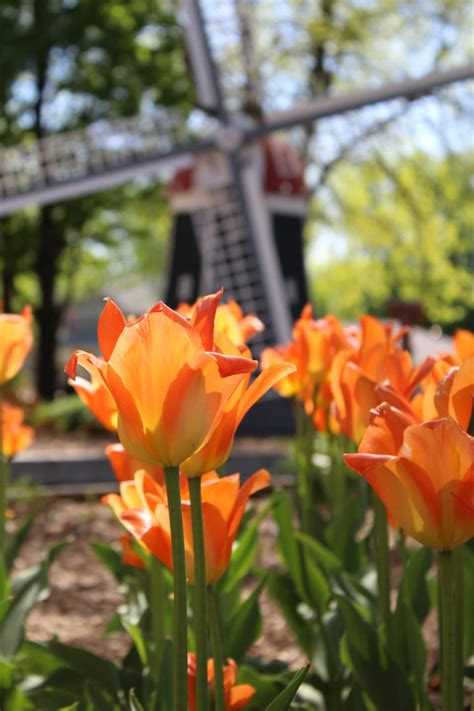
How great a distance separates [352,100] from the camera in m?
14.3

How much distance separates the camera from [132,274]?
32.9m

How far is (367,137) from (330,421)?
56.0 ft

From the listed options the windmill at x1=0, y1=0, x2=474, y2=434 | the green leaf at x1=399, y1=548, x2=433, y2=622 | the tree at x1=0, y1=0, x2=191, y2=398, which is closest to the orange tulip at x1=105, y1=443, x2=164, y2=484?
the green leaf at x1=399, y1=548, x2=433, y2=622

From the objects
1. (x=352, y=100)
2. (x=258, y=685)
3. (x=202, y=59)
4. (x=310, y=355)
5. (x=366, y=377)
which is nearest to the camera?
(x=366, y=377)

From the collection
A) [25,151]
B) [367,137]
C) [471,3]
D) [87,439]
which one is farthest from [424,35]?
[87,439]

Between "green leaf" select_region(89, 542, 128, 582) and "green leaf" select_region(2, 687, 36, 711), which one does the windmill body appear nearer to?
"green leaf" select_region(89, 542, 128, 582)

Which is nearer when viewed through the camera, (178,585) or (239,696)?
(178,585)

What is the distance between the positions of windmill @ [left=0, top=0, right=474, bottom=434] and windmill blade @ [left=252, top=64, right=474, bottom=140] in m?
0.01

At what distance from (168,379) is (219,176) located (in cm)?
1376

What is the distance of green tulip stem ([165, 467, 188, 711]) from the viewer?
44.7 inches

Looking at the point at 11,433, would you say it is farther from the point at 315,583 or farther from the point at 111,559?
the point at 315,583

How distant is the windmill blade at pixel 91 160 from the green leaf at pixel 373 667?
→ 13416mm

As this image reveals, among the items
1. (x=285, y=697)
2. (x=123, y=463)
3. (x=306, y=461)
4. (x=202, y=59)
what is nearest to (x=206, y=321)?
(x=285, y=697)

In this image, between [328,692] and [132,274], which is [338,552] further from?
[132,274]
